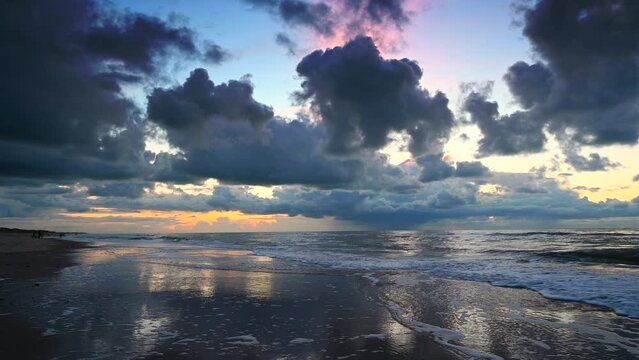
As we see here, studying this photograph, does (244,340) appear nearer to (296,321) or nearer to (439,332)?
(296,321)

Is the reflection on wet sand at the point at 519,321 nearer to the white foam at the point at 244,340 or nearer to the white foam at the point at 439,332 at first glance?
the white foam at the point at 439,332

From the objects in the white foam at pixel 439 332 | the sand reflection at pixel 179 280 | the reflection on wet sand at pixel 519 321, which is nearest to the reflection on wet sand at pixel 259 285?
the sand reflection at pixel 179 280

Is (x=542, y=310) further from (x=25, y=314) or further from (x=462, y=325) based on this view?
(x=25, y=314)

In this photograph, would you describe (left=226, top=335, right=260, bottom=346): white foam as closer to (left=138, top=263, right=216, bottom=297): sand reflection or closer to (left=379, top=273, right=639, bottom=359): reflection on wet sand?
(left=379, top=273, right=639, bottom=359): reflection on wet sand

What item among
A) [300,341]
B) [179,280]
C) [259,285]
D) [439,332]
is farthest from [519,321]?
[179,280]

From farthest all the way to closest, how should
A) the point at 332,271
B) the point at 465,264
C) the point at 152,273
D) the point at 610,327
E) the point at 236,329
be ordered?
1. the point at 465,264
2. the point at 332,271
3. the point at 152,273
4. the point at 610,327
5. the point at 236,329

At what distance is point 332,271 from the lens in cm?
2266

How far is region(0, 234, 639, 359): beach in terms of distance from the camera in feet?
25.6

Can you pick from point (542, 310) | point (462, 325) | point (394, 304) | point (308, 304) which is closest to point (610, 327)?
point (542, 310)

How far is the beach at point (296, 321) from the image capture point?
7.82 metres

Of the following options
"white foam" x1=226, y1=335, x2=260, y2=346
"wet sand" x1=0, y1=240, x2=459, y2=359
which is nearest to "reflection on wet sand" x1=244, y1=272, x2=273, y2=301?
"wet sand" x1=0, y1=240, x2=459, y2=359

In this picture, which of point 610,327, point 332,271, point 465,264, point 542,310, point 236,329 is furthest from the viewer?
point 465,264

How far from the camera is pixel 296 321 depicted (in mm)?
10359

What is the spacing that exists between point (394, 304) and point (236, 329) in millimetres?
5368
